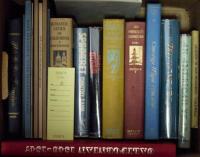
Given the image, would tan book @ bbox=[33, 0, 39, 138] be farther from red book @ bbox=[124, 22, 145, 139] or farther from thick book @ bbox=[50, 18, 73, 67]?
red book @ bbox=[124, 22, 145, 139]

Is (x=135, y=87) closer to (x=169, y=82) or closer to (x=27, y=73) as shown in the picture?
(x=169, y=82)

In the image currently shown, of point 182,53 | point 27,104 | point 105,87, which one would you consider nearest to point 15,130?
point 27,104

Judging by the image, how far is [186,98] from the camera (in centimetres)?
91

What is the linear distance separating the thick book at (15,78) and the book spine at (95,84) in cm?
18

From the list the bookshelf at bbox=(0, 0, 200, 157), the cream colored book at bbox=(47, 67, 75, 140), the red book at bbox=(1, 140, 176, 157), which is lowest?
the red book at bbox=(1, 140, 176, 157)

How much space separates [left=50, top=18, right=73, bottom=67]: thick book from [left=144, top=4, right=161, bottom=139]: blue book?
0.20 metres

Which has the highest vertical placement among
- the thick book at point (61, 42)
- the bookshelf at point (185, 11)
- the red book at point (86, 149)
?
the bookshelf at point (185, 11)

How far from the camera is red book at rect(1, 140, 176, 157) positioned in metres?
0.82

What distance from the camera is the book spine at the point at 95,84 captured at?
917 mm

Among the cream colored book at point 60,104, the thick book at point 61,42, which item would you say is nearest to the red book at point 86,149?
the cream colored book at point 60,104

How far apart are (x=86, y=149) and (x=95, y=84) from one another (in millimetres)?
172

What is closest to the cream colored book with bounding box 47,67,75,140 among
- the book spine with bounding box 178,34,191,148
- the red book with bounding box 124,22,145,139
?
the red book with bounding box 124,22,145,139

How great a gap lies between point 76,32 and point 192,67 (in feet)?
1.00

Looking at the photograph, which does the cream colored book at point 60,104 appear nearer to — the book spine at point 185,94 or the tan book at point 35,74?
the tan book at point 35,74
